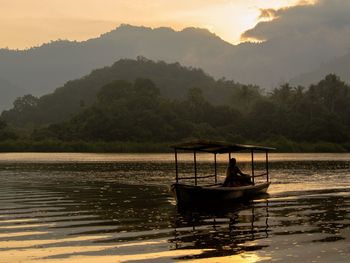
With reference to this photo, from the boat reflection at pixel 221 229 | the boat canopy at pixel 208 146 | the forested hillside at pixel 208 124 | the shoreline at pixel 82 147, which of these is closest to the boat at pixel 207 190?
the boat canopy at pixel 208 146

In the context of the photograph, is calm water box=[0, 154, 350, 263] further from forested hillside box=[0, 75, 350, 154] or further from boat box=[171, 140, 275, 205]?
forested hillside box=[0, 75, 350, 154]

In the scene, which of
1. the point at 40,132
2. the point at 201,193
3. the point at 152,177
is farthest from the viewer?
the point at 40,132

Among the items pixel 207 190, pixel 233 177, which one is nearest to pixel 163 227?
pixel 207 190

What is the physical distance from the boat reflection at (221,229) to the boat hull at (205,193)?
70 cm

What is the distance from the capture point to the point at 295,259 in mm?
14797

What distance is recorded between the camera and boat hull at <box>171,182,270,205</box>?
87.5 ft

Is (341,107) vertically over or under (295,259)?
over

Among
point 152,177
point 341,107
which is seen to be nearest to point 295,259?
point 152,177

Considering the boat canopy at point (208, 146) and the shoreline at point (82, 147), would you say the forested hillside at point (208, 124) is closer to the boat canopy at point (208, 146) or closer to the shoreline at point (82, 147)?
the shoreline at point (82, 147)

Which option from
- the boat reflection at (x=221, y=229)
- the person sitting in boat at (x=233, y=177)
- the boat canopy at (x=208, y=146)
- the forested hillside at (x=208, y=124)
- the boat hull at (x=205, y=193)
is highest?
the forested hillside at (x=208, y=124)

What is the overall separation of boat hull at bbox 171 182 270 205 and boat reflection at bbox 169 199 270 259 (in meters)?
0.70

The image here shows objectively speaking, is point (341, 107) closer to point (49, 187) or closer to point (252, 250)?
point (49, 187)

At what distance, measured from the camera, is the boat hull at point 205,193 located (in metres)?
26.7

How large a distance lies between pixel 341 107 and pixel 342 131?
23.9 m
